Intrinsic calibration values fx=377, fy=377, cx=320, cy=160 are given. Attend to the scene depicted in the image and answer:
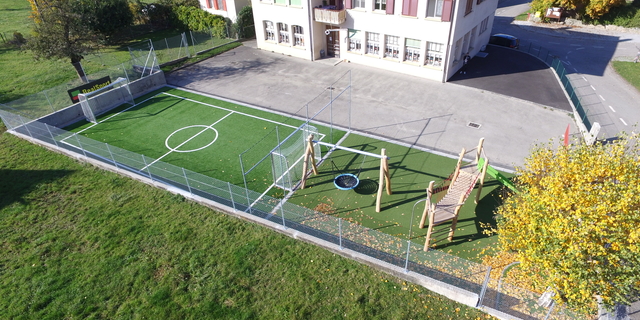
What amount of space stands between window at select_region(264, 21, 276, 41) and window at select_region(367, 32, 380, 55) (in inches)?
332

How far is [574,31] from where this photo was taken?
120ft

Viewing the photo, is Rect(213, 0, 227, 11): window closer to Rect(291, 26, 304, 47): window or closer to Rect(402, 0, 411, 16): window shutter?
Rect(291, 26, 304, 47): window

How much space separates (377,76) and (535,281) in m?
19.7

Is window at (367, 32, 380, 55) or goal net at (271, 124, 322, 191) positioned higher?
window at (367, 32, 380, 55)

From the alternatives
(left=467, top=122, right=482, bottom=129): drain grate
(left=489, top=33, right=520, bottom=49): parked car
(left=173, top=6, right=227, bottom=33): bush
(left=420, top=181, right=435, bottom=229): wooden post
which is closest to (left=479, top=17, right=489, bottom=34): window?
(left=489, top=33, right=520, bottom=49): parked car

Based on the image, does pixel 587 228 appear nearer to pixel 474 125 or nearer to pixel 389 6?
pixel 474 125

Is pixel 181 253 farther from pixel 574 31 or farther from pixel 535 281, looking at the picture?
pixel 574 31

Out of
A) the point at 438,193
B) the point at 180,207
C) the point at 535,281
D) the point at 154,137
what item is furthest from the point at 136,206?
the point at 535,281

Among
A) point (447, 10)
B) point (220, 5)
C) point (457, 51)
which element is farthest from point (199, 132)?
point (220, 5)

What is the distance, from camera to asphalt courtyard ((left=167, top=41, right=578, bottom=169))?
A: 1967 cm

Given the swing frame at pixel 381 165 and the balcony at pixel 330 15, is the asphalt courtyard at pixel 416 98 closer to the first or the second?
the balcony at pixel 330 15

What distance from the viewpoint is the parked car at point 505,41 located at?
31.4m

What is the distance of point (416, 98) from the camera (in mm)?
23828

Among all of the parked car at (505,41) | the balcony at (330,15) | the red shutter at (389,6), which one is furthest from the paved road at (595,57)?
the balcony at (330,15)
